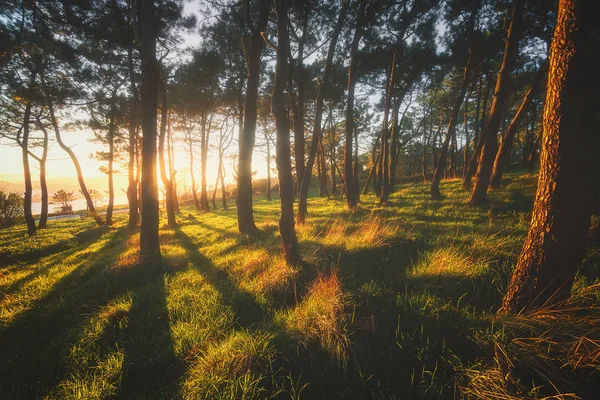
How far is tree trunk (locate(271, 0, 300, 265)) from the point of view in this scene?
12.8 ft

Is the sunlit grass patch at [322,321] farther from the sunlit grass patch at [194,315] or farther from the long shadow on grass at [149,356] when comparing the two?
the long shadow on grass at [149,356]

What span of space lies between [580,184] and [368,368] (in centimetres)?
273

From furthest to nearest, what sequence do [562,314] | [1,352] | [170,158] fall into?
[170,158]
[1,352]
[562,314]

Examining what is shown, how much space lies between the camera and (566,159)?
1.98 m

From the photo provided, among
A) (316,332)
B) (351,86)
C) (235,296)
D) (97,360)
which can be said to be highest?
(351,86)

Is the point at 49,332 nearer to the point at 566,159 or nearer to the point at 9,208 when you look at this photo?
the point at 566,159

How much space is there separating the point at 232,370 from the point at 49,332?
11.8ft

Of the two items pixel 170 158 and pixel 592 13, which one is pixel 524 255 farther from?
pixel 170 158

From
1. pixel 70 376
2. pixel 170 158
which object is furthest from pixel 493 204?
pixel 170 158

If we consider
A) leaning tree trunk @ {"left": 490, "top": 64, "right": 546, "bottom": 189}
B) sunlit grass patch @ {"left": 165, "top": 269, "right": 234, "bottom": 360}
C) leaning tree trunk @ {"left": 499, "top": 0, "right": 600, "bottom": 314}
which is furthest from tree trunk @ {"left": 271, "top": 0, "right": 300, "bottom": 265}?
leaning tree trunk @ {"left": 490, "top": 64, "right": 546, "bottom": 189}

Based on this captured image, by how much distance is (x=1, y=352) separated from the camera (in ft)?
9.25

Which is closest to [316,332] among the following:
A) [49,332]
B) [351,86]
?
[49,332]

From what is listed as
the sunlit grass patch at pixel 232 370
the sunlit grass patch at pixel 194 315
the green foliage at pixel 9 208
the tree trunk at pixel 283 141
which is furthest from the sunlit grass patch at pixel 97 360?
the green foliage at pixel 9 208

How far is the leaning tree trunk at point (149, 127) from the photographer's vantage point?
218 inches
